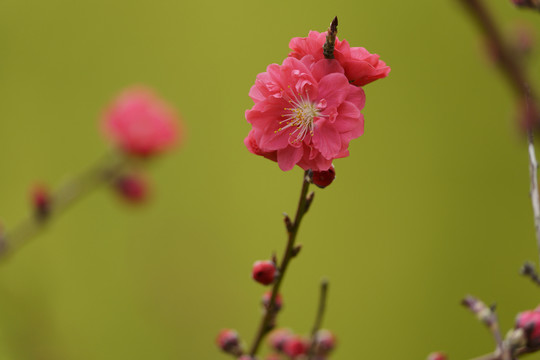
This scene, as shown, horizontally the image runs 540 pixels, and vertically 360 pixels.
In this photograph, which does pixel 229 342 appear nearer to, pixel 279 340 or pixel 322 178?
pixel 279 340

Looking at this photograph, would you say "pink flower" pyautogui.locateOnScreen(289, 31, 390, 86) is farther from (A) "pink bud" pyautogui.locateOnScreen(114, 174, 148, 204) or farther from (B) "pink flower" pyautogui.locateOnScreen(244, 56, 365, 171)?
(A) "pink bud" pyautogui.locateOnScreen(114, 174, 148, 204)

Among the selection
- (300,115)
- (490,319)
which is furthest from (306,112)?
(490,319)

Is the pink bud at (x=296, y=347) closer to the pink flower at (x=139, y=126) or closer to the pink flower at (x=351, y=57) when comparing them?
the pink flower at (x=351, y=57)

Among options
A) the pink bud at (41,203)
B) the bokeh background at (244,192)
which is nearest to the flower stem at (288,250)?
the pink bud at (41,203)

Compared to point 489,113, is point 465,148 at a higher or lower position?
lower

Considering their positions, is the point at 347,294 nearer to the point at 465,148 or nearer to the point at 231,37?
the point at 465,148

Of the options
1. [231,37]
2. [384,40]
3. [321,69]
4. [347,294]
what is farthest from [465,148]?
[321,69]

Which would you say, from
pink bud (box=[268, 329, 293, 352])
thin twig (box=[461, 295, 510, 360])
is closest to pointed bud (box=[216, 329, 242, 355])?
pink bud (box=[268, 329, 293, 352])
